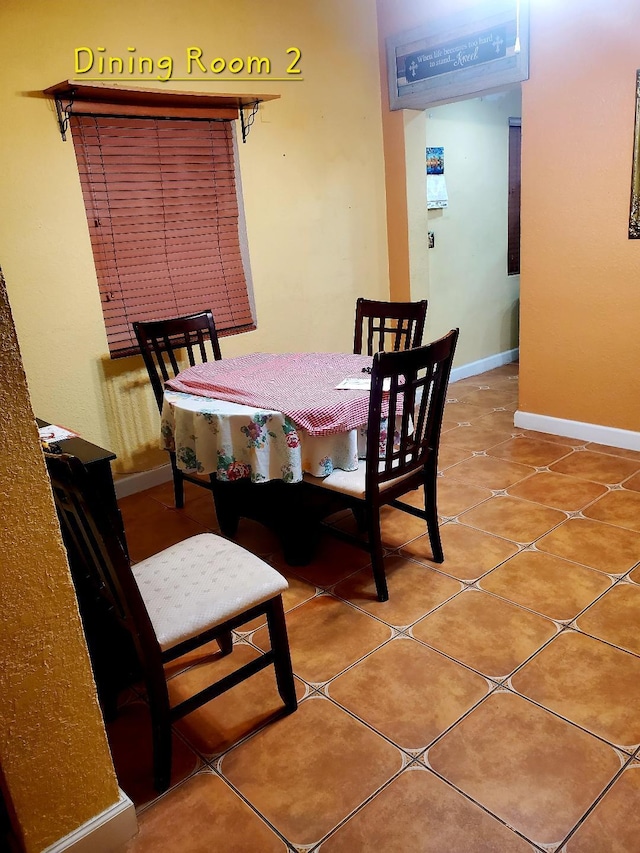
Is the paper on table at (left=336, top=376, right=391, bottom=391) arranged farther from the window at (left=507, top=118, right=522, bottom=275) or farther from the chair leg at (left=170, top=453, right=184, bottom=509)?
the window at (left=507, top=118, right=522, bottom=275)

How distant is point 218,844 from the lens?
148cm

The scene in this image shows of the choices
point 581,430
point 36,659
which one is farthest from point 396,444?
point 581,430

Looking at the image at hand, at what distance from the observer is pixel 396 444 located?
2.45m

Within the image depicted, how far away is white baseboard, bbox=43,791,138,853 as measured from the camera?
138cm

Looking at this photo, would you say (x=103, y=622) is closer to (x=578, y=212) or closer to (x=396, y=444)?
(x=396, y=444)

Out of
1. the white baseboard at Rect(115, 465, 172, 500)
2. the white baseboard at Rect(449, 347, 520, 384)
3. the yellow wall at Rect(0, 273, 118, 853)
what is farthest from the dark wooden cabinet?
the white baseboard at Rect(449, 347, 520, 384)

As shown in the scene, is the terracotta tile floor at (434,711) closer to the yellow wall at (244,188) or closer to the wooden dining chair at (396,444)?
the wooden dining chair at (396,444)

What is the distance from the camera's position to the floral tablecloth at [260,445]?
2330mm

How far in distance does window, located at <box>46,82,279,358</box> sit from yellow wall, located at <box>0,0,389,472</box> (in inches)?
3.5

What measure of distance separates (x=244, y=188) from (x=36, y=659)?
3.02m

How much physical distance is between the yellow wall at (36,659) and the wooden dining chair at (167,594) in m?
0.15

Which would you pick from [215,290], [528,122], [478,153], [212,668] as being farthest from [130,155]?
[478,153]

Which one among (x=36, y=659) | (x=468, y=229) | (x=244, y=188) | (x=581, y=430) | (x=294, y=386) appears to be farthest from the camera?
(x=468, y=229)

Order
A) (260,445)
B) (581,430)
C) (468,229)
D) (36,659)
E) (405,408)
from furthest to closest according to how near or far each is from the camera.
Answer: (468,229)
(581,430)
(260,445)
(405,408)
(36,659)
